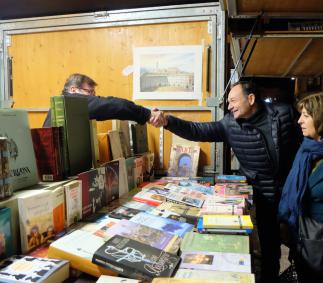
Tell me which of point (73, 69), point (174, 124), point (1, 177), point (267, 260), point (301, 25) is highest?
point (301, 25)

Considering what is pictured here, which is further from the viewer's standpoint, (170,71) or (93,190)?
(170,71)

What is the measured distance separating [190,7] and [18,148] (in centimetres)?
163

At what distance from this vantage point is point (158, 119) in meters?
2.34

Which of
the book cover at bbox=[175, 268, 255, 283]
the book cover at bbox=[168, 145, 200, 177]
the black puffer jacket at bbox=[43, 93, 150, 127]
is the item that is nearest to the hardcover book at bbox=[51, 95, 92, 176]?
the black puffer jacket at bbox=[43, 93, 150, 127]

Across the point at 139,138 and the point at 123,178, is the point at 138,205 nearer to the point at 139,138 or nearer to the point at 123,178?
the point at 123,178

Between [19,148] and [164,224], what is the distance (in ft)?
2.21

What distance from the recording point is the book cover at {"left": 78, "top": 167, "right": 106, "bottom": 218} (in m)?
Result: 1.57

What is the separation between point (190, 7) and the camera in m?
2.44

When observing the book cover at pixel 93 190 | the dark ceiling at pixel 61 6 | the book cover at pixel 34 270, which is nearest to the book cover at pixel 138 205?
the book cover at pixel 93 190

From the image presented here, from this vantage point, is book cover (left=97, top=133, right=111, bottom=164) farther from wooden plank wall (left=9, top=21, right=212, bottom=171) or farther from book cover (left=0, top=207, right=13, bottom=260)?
book cover (left=0, top=207, right=13, bottom=260)

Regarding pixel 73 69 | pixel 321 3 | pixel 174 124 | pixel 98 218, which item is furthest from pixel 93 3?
pixel 98 218

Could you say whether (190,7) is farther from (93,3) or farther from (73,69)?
(73,69)

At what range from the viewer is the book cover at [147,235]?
48.9 inches

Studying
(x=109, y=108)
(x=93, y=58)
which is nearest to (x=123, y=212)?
(x=109, y=108)
